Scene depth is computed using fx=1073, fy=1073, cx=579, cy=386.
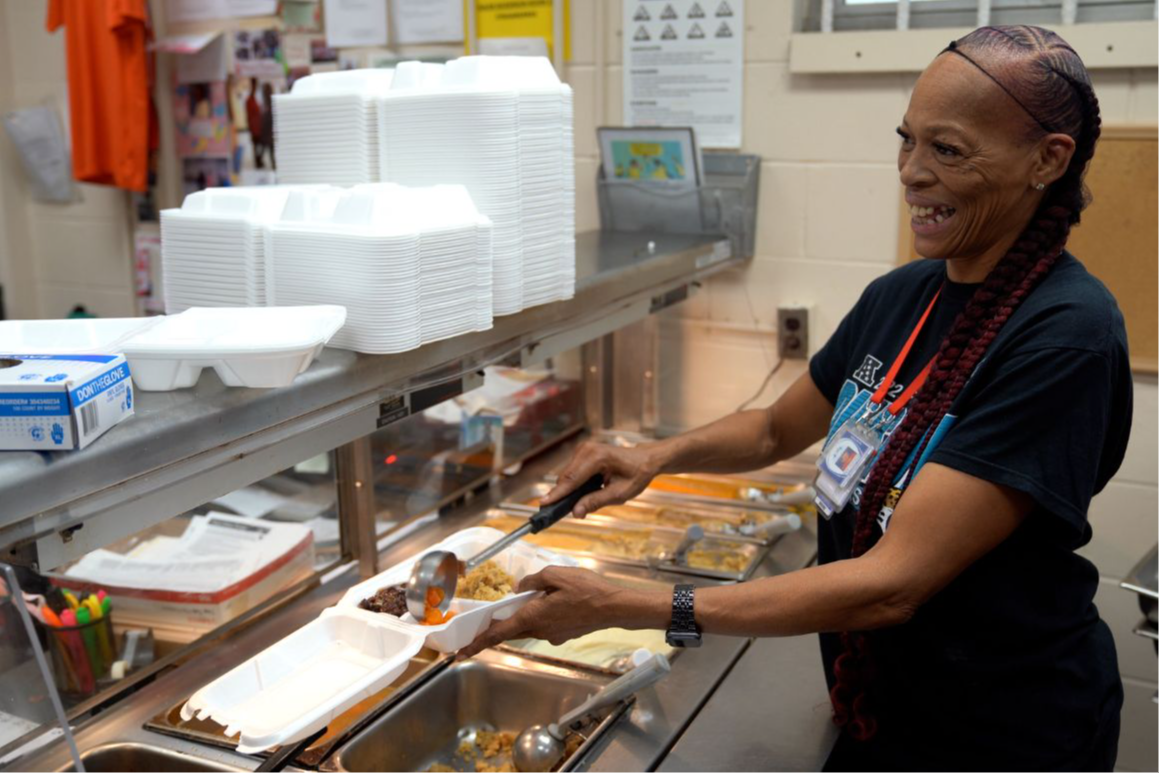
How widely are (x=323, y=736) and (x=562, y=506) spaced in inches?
18.6

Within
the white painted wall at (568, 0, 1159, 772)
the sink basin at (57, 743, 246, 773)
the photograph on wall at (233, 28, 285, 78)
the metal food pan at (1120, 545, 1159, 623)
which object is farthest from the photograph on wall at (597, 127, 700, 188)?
the sink basin at (57, 743, 246, 773)

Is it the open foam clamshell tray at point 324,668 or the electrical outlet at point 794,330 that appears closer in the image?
the open foam clamshell tray at point 324,668

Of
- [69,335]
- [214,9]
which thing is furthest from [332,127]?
[214,9]

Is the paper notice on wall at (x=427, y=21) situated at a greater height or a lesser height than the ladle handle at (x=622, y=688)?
greater

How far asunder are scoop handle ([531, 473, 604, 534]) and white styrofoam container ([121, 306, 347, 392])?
1.65ft

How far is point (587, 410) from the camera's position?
111 inches

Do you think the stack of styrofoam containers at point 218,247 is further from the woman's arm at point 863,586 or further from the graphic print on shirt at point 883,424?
the graphic print on shirt at point 883,424

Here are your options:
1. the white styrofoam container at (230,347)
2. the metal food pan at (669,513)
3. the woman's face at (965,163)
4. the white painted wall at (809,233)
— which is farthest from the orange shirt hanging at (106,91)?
the woman's face at (965,163)

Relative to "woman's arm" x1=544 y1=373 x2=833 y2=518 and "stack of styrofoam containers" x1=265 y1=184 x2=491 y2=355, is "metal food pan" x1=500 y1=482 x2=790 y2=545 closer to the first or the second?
"woman's arm" x1=544 y1=373 x2=833 y2=518

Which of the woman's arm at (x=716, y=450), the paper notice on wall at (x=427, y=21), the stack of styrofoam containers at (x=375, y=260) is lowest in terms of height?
the woman's arm at (x=716, y=450)

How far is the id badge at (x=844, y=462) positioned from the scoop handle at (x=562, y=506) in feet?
1.18

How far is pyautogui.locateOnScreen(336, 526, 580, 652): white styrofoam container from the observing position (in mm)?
1407

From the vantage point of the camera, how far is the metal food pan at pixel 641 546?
2006mm

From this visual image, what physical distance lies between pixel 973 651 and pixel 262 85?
2591 mm
